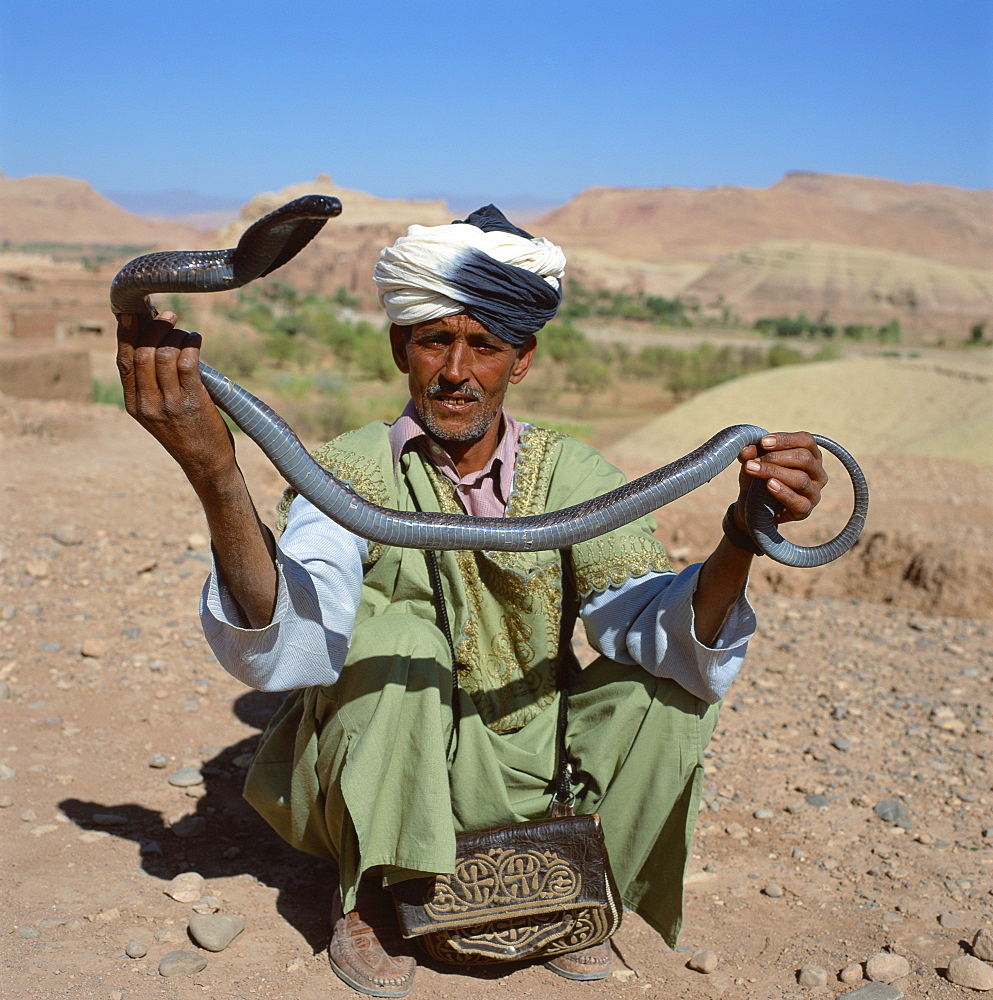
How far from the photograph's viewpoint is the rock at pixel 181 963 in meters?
2.24

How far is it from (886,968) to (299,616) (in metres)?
1.62

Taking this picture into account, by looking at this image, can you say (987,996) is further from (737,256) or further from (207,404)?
(737,256)

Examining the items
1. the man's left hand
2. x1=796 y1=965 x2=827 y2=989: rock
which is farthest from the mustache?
x1=796 y1=965 x2=827 y2=989: rock

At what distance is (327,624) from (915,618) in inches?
152

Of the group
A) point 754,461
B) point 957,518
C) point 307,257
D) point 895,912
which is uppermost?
point 307,257

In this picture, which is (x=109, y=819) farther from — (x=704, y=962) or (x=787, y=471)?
(x=787, y=471)

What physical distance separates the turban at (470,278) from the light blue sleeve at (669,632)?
67 centimetres

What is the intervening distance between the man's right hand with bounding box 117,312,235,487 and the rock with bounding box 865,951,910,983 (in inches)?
75.6

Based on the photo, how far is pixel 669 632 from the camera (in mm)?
2209

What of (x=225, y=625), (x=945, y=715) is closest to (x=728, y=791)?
(x=945, y=715)

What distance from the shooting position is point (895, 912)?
263 centimetres

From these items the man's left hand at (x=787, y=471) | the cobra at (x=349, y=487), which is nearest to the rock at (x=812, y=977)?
the cobra at (x=349, y=487)

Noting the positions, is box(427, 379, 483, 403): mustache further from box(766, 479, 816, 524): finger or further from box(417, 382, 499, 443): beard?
box(766, 479, 816, 524): finger

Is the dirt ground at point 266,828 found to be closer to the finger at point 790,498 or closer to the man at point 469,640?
the man at point 469,640
